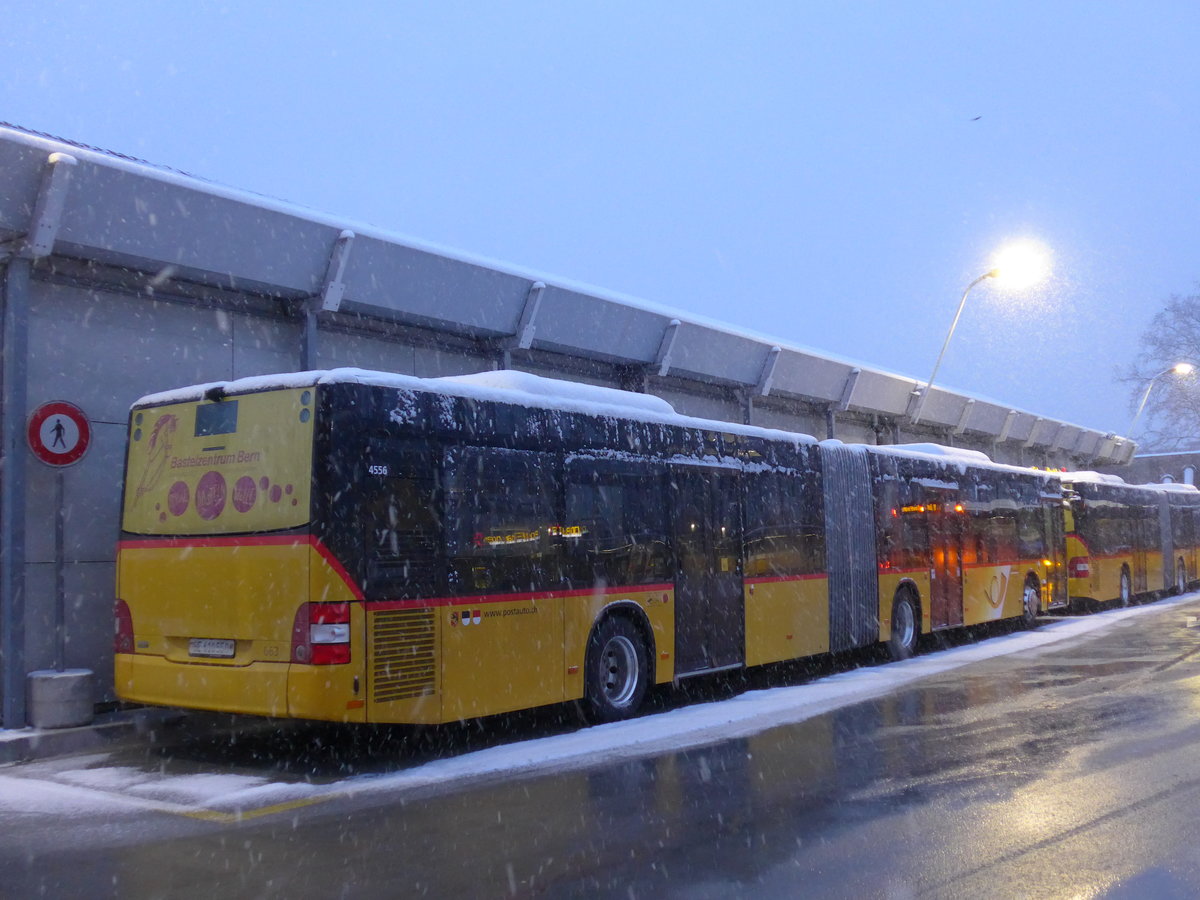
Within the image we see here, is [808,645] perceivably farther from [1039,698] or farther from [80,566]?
[80,566]

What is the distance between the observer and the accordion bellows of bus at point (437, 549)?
341 inches

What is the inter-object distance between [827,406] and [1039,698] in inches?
644

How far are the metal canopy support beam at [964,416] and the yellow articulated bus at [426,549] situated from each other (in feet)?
76.4

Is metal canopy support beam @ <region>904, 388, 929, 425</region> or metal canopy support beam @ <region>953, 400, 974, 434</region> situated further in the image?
metal canopy support beam @ <region>953, 400, 974, 434</region>

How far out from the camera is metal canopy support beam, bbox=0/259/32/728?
10.9m

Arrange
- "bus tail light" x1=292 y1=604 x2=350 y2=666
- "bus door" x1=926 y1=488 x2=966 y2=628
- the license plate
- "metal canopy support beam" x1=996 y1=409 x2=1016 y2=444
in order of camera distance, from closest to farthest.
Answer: "bus tail light" x1=292 y1=604 x2=350 y2=666
the license plate
"bus door" x1=926 y1=488 x2=966 y2=628
"metal canopy support beam" x1=996 y1=409 x2=1016 y2=444

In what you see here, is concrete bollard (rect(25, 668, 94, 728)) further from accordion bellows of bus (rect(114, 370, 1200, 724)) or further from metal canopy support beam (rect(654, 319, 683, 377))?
metal canopy support beam (rect(654, 319, 683, 377))

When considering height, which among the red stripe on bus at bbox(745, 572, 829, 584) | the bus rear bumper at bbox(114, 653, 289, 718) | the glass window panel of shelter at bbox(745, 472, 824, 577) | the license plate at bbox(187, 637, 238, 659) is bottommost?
the bus rear bumper at bbox(114, 653, 289, 718)

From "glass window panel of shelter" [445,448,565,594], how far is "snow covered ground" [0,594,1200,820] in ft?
4.63

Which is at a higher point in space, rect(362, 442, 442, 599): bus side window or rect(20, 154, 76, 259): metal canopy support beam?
rect(20, 154, 76, 259): metal canopy support beam

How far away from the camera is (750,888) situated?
5.45m

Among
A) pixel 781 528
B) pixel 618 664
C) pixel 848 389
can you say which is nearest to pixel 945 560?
pixel 781 528

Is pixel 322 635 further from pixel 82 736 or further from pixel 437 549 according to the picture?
pixel 82 736

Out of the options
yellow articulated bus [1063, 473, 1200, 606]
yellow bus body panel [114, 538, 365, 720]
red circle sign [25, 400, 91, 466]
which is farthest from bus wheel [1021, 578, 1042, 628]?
red circle sign [25, 400, 91, 466]
